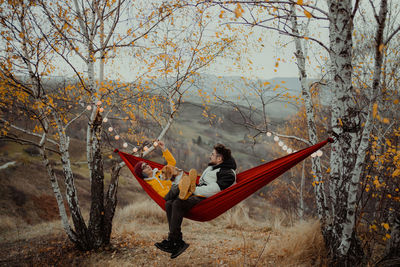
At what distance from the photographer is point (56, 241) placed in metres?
3.81

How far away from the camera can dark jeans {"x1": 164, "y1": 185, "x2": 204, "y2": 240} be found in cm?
210

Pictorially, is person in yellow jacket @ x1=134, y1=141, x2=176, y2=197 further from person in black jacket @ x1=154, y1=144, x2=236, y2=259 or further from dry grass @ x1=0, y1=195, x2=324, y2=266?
dry grass @ x1=0, y1=195, x2=324, y2=266

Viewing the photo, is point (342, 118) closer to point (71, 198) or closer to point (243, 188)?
point (243, 188)

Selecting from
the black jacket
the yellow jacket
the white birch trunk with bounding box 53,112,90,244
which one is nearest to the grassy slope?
the white birch trunk with bounding box 53,112,90,244

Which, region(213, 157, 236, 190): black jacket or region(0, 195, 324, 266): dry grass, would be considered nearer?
region(213, 157, 236, 190): black jacket

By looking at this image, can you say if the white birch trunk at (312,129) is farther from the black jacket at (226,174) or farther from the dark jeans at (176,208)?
the dark jeans at (176,208)

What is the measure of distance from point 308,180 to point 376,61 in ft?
31.6

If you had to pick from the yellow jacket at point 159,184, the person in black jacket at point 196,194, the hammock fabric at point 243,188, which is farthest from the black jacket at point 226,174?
the yellow jacket at point 159,184

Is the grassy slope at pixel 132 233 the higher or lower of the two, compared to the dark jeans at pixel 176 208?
lower

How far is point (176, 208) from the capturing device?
2.12 m

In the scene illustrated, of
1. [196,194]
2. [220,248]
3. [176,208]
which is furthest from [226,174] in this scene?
[220,248]

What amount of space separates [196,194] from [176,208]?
0.73 feet

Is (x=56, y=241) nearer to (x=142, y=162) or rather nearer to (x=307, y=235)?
(x=142, y=162)

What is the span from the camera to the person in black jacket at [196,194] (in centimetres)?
211
